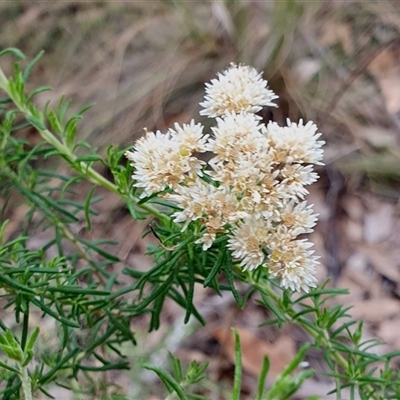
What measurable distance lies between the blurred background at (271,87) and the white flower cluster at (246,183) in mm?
998

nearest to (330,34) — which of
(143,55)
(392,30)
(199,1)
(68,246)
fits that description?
(392,30)

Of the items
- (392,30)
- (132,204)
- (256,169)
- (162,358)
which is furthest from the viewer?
(392,30)

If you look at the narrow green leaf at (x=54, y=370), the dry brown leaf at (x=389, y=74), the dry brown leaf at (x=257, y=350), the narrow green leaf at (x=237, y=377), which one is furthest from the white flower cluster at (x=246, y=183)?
the dry brown leaf at (x=389, y=74)

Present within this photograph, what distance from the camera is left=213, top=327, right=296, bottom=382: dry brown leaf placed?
6.41 ft

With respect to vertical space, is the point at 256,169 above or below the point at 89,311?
above

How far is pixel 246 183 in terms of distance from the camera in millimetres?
767

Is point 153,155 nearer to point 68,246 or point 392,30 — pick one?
point 68,246

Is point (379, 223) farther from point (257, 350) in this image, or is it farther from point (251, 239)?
point (251, 239)

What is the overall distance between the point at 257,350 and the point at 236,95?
1.32m

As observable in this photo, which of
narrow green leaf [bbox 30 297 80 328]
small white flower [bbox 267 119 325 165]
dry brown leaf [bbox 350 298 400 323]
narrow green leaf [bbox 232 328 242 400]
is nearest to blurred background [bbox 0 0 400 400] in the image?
dry brown leaf [bbox 350 298 400 323]

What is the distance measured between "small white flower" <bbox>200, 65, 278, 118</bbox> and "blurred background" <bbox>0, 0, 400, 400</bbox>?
1042 mm

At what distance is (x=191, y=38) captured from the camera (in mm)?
2842

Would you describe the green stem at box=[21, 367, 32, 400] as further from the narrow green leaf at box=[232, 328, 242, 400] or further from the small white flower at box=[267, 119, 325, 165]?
the small white flower at box=[267, 119, 325, 165]

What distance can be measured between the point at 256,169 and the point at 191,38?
7.23ft
